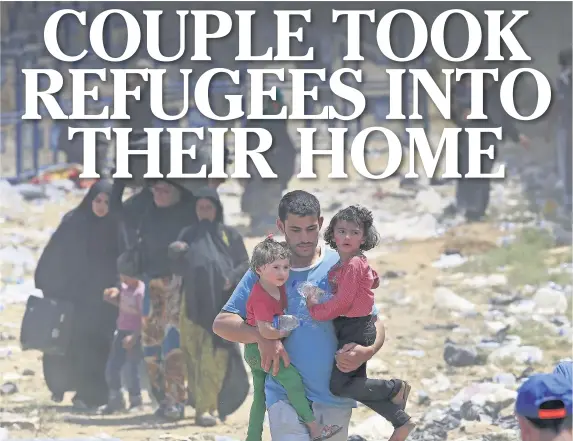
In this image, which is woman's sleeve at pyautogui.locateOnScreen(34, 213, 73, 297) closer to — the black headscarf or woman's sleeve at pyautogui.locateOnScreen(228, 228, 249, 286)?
the black headscarf

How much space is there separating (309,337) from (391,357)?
5.96 meters

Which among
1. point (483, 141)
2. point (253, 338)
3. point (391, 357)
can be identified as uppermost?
point (483, 141)

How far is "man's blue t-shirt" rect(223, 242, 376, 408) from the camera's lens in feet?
14.6

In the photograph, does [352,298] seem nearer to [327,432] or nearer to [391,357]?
[327,432]

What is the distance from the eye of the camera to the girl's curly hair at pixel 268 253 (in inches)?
171

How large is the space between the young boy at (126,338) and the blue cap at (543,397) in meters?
5.49

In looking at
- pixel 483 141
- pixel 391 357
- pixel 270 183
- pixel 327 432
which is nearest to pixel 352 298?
pixel 327 432

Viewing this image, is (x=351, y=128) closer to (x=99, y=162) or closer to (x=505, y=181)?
(x=505, y=181)

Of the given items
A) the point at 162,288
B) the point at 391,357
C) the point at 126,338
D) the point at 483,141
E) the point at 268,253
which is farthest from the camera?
the point at 483,141

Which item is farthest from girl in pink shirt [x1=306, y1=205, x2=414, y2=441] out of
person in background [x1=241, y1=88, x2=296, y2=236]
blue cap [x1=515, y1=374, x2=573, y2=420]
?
person in background [x1=241, y1=88, x2=296, y2=236]

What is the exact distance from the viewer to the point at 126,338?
8656 millimetres

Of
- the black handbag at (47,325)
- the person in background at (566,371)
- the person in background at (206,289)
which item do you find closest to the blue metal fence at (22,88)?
the black handbag at (47,325)

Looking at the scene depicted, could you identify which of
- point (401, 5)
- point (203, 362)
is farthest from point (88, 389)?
point (401, 5)

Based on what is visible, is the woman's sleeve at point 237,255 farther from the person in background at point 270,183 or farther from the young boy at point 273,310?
the person in background at point 270,183
